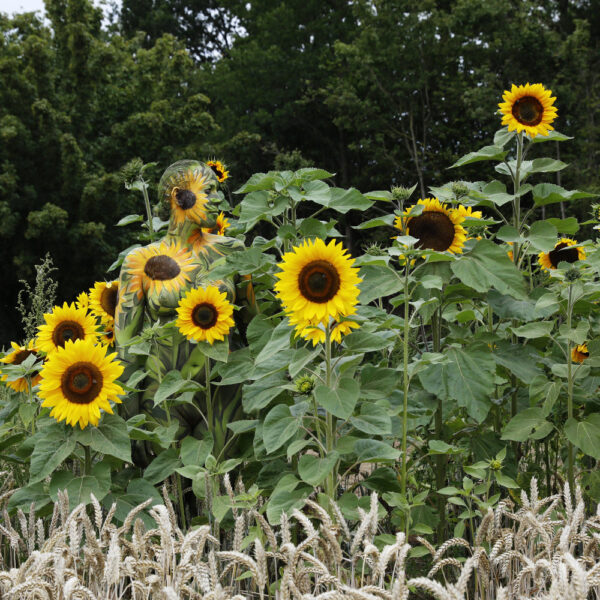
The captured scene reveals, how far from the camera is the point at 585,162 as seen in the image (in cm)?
1652

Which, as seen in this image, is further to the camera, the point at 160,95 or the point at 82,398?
the point at 160,95

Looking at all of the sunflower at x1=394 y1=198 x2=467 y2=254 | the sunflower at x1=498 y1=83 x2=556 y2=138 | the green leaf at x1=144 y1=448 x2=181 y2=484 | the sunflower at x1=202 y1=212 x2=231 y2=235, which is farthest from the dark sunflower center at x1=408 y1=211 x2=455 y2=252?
the green leaf at x1=144 y1=448 x2=181 y2=484

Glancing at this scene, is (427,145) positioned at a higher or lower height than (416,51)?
lower

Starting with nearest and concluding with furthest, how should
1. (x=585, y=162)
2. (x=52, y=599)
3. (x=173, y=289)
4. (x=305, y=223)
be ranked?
(x=52, y=599), (x=305, y=223), (x=173, y=289), (x=585, y=162)

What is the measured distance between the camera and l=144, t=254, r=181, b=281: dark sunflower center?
3.02 metres

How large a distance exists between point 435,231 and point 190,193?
1.16m

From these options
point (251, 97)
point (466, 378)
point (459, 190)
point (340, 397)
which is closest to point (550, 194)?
point (459, 190)

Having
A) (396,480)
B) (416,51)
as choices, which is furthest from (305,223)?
(416,51)

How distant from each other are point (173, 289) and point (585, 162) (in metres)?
15.7

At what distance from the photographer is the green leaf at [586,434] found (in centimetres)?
222

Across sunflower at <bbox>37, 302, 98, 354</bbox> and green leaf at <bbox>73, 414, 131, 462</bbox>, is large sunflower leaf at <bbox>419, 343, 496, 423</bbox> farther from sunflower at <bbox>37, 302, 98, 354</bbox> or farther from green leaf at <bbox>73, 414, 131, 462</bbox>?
sunflower at <bbox>37, 302, 98, 354</bbox>

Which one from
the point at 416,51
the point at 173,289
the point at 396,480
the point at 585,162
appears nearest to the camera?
the point at 396,480

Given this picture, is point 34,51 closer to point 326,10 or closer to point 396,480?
point 326,10

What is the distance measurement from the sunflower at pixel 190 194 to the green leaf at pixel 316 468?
140cm
